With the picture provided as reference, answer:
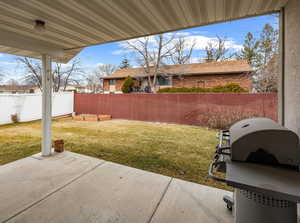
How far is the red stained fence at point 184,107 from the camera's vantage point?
20.2ft

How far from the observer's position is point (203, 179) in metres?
2.61

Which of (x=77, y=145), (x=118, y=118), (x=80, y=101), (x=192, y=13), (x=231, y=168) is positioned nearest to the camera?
(x=231, y=168)

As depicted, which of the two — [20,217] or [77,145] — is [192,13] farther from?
[77,145]

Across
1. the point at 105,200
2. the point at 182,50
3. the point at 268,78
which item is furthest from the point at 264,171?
the point at 182,50

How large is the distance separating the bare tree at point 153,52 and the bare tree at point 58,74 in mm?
6725

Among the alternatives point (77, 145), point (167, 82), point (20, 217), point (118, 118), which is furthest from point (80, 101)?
point (20, 217)

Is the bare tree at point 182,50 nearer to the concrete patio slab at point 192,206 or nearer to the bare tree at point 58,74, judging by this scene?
the bare tree at point 58,74

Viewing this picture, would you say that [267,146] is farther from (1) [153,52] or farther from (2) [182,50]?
(2) [182,50]

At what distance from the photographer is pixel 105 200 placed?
2.03 m

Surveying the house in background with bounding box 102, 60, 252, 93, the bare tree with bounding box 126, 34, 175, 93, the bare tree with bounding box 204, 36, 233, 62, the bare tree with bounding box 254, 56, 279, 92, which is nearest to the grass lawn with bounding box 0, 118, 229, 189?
the bare tree with bounding box 254, 56, 279, 92

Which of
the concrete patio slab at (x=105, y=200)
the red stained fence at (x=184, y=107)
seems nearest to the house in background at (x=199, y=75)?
the red stained fence at (x=184, y=107)

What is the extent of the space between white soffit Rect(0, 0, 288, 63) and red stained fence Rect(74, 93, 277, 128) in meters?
5.10

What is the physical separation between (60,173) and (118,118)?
6.45 m

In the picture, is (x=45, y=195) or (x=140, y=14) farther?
(x=45, y=195)
